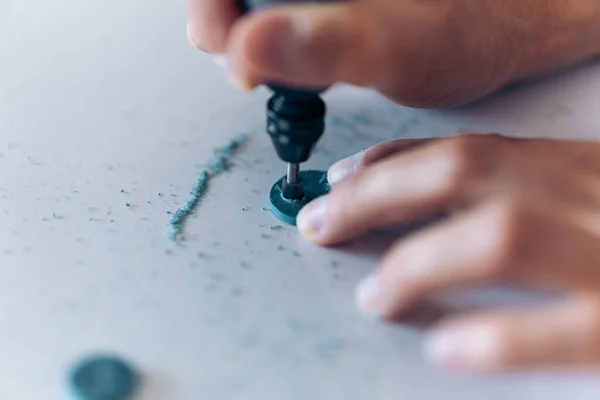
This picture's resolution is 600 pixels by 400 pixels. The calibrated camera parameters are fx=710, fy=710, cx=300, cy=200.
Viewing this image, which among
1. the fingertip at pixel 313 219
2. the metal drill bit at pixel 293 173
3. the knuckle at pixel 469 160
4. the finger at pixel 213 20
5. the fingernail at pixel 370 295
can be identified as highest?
the finger at pixel 213 20

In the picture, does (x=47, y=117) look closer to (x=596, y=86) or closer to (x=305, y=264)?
(x=305, y=264)

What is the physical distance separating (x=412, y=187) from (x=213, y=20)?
0.19 metres

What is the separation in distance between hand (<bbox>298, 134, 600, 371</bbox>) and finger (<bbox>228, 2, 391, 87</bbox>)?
94 mm

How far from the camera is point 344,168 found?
59 cm

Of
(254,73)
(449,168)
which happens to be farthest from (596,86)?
(254,73)

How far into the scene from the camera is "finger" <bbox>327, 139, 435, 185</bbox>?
58 centimetres

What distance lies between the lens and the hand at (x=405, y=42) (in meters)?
0.42

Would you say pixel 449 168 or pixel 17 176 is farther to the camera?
pixel 17 176

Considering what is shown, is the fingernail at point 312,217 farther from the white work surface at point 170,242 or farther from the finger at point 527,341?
the finger at point 527,341

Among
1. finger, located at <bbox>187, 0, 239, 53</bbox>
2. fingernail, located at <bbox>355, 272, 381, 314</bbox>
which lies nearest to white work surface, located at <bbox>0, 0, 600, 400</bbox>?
fingernail, located at <bbox>355, 272, 381, 314</bbox>

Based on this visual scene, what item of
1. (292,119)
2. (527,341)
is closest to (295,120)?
(292,119)

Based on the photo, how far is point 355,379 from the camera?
443 mm

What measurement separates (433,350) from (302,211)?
16 cm

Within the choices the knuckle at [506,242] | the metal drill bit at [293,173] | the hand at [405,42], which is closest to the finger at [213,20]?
the hand at [405,42]
